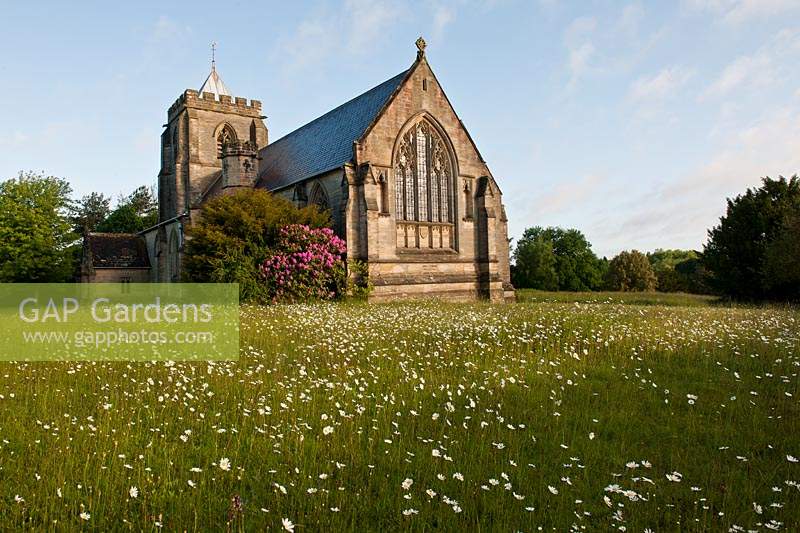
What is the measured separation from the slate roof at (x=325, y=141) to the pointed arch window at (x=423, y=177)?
7.42ft

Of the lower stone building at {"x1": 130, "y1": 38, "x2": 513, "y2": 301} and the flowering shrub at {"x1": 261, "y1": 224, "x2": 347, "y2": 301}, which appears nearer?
the flowering shrub at {"x1": 261, "y1": 224, "x2": 347, "y2": 301}

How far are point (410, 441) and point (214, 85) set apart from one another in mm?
43898

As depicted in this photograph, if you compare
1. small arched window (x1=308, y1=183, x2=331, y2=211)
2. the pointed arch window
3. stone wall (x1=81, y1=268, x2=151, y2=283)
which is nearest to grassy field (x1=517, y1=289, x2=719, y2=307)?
the pointed arch window

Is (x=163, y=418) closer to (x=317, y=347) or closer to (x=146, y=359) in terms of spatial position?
(x=146, y=359)

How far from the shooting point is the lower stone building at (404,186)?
81.8 feet

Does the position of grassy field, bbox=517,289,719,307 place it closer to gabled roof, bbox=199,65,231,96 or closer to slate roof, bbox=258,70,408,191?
slate roof, bbox=258,70,408,191

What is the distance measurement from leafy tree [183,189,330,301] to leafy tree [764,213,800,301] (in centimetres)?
2081

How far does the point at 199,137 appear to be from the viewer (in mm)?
40250

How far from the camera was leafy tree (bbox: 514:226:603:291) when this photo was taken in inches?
2539

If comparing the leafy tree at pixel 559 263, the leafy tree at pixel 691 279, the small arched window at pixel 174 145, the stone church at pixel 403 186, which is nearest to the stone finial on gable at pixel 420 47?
the stone church at pixel 403 186

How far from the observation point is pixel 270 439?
17.5 feet

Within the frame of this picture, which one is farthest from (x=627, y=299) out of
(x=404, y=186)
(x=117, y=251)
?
(x=117, y=251)

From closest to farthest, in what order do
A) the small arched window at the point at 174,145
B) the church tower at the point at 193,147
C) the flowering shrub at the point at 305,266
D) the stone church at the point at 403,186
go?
the flowering shrub at the point at 305,266, the stone church at the point at 403,186, the church tower at the point at 193,147, the small arched window at the point at 174,145

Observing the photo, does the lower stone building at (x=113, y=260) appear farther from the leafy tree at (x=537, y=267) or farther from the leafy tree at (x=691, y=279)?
the leafy tree at (x=691, y=279)
